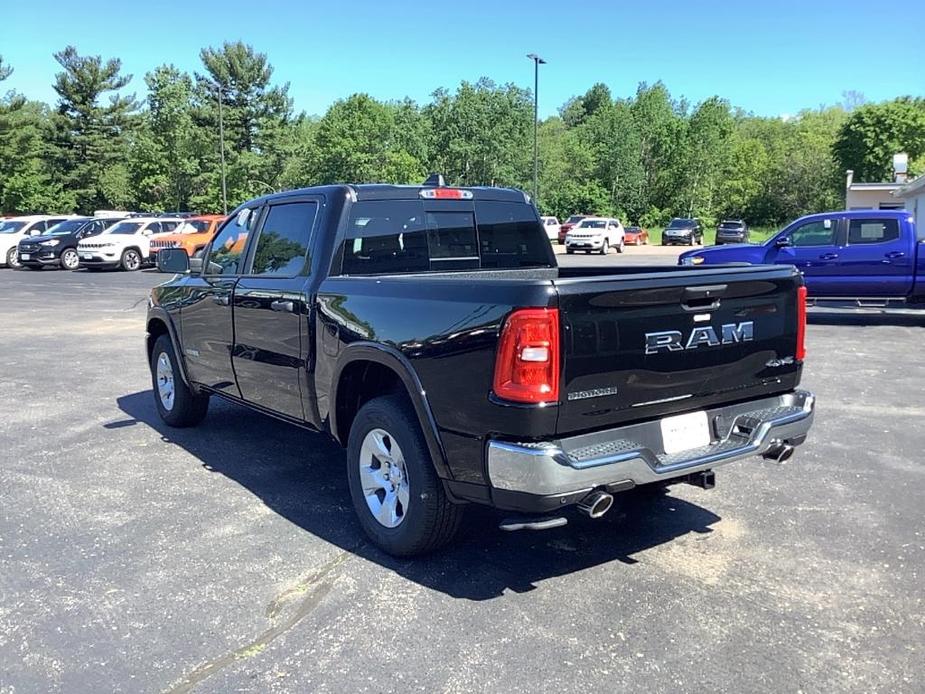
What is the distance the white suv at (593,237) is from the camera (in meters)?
39.4

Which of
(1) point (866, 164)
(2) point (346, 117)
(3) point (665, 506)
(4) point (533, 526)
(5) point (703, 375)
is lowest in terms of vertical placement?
(3) point (665, 506)

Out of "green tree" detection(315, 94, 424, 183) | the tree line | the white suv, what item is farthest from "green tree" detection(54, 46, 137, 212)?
the white suv

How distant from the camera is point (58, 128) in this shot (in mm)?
59656

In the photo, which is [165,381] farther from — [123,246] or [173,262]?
[123,246]

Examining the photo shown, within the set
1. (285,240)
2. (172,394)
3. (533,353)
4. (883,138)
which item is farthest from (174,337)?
(883,138)

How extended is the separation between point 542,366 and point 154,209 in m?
65.3

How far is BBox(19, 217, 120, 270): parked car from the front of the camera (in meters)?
27.4

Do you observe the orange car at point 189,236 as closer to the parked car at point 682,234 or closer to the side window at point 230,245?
the side window at point 230,245

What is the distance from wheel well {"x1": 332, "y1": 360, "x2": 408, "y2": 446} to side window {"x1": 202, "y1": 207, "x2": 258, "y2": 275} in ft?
5.43

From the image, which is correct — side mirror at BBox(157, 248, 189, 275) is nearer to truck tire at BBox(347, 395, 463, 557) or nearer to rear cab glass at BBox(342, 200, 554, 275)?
rear cab glass at BBox(342, 200, 554, 275)

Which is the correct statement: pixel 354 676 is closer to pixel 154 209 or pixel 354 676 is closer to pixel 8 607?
pixel 8 607

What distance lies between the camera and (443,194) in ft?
16.5

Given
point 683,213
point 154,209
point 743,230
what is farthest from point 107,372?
point 683,213

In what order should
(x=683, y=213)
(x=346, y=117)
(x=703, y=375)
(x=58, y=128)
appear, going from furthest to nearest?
(x=683, y=213)
(x=346, y=117)
(x=58, y=128)
(x=703, y=375)
